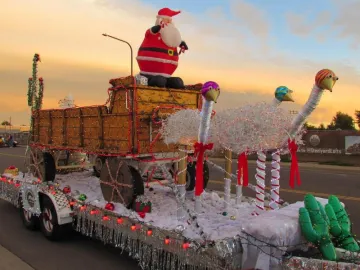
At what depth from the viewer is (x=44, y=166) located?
7965 mm

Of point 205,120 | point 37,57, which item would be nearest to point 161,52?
point 205,120

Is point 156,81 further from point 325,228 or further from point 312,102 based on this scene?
point 325,228

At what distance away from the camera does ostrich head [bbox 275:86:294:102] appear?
432 cm

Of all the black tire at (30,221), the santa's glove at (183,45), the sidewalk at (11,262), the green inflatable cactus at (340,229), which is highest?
the santa's glove at (183,45)

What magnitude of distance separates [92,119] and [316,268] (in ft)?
14.7

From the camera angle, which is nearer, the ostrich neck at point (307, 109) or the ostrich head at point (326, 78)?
the ostrich head at point (326, 78)

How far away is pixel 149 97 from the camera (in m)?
5.75

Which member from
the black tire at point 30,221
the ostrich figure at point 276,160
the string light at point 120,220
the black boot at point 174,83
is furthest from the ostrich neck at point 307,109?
the black tire at point 30,221

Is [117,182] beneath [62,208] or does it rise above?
above

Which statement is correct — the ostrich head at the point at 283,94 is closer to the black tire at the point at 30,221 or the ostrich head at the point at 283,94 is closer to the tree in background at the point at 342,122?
the black tire at the point at 30,221

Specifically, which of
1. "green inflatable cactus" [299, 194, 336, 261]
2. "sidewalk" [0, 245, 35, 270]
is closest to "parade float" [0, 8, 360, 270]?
"green inflatable cactus" [299, 194, 336, 261]

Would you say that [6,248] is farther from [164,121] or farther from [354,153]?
[354,153]

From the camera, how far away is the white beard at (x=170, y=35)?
6031 millimetres

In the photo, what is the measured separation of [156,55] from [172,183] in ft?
7.04
